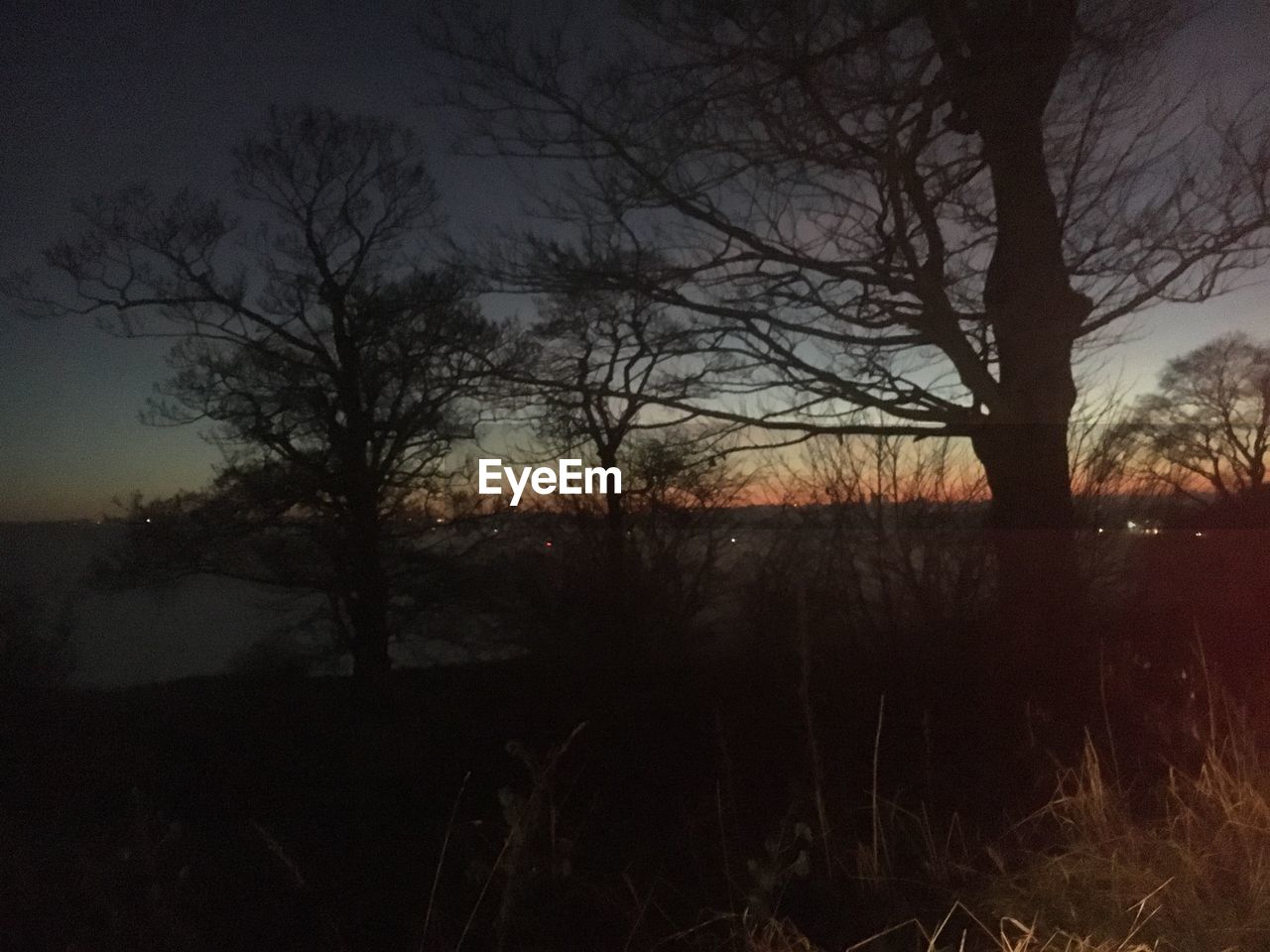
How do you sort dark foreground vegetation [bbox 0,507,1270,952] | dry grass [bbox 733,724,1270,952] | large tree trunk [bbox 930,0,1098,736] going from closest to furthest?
dry grass [bbox 733,724,1270,952] → dark foreground vegetation [bbox 0,507,1270,952] → large tree trunk [bbox 930,0,1098,736]

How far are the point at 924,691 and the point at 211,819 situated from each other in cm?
367

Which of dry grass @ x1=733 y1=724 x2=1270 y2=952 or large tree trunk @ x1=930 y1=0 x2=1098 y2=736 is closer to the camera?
dry grass @ x1=733 y1=724 x2=1270 y2=952

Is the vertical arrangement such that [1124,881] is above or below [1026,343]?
below

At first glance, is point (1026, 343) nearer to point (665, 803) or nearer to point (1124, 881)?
point (665, 803)

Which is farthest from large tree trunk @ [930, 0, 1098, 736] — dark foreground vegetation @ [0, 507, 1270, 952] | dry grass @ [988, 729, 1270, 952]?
dry grass @ [988, 729, 1270, 952]

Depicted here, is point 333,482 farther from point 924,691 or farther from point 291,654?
point 924,691

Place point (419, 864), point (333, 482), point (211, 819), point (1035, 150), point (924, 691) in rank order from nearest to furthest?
point (419, 864)
point (211, 819)
point (924, 691)
point (333, 482)
point (1035, 150)

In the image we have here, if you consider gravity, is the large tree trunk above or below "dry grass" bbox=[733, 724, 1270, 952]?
above

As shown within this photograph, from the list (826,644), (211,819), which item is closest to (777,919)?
(211,819)

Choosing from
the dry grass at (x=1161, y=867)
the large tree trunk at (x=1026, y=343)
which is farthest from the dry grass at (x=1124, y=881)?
the large tree trunk at (x=1026, y=343)

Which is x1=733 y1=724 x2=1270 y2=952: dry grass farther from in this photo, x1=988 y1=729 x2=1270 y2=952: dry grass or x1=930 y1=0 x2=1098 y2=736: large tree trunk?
x1=930 y1=0 x2=1098 y2=736: large tree trunk

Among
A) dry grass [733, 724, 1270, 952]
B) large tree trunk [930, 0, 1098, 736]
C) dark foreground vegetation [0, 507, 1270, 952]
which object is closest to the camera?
dry grass [733, 724, 1270, 952]

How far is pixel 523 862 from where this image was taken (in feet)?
11.8

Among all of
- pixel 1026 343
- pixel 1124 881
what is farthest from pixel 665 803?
pixel 1026 343
